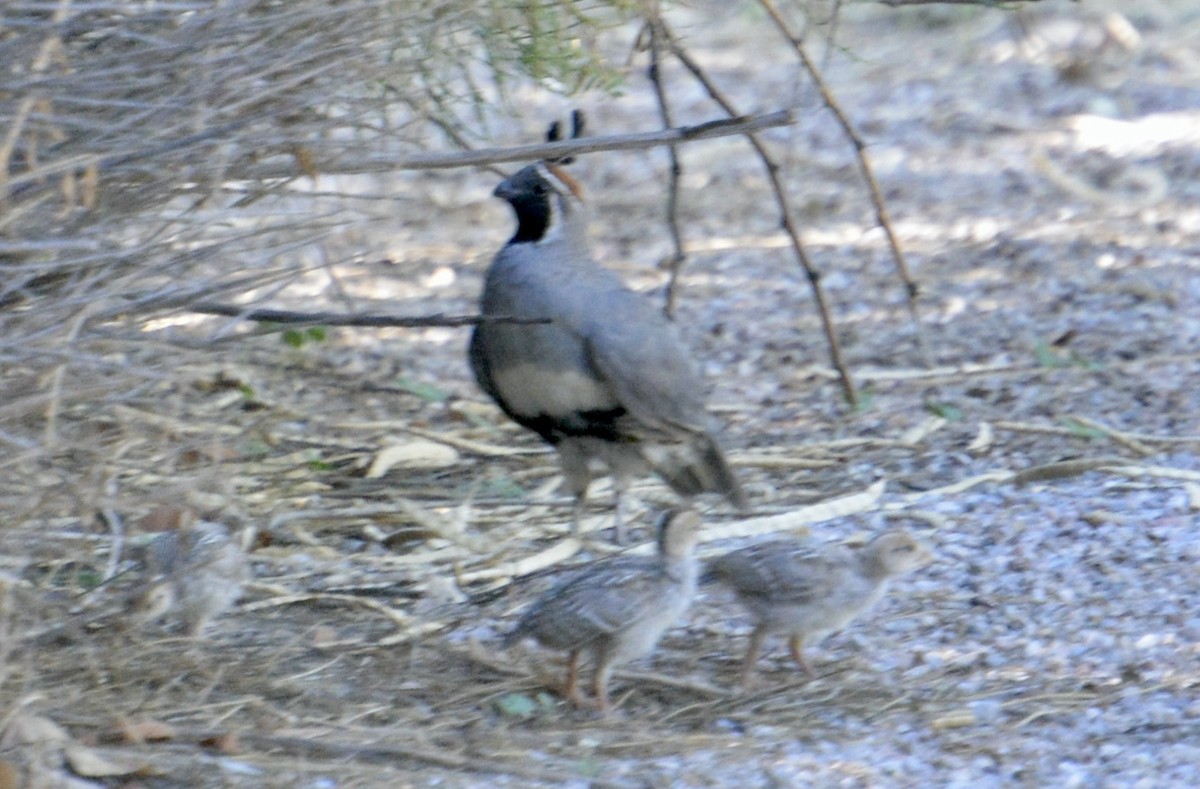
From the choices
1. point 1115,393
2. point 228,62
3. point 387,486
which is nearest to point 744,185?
point 1115,393

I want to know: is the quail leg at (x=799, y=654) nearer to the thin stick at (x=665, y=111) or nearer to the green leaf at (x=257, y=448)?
the thin stick at (x=665, y=111)

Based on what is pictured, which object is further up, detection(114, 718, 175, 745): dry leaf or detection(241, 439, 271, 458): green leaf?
detection(114, 718, 175, 745): dry leaf

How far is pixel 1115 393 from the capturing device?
21.4 ft

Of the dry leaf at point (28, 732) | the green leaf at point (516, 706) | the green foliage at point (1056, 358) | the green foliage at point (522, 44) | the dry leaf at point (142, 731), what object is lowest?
the green foliage at point (1056, 358)

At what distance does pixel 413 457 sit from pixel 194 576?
1.91 m

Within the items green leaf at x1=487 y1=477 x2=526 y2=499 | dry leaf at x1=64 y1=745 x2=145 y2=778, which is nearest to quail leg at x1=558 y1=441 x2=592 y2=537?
green leaf at x1=487 y1=477 x2=526 y2=499

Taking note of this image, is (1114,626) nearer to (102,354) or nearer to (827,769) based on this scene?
(827,769)

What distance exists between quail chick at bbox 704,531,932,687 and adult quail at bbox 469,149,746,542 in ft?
3.48

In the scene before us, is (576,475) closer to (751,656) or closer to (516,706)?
(751,656)

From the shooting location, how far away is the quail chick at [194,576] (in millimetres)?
4074

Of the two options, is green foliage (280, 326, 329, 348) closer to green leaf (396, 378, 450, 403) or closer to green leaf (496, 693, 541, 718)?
green leaf (396, 378, 450, 403)

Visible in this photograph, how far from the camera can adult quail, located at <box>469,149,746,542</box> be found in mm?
5266

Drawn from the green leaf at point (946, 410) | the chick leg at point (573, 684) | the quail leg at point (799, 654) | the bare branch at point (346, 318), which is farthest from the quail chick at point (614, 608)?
the green leaf at point (946, 410)

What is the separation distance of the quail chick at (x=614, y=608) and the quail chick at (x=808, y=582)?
6.2 inches
